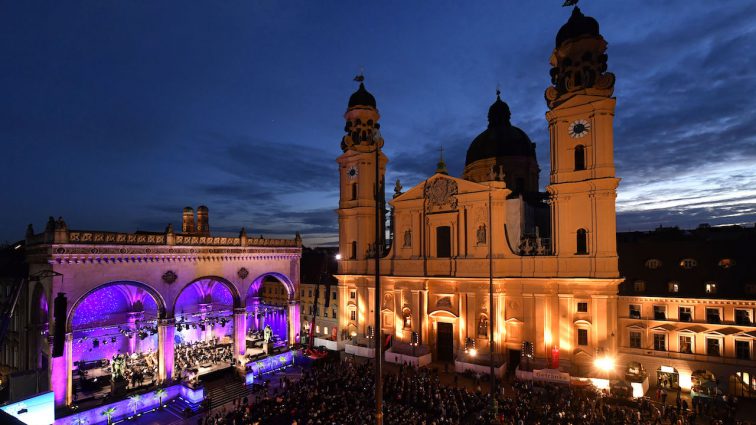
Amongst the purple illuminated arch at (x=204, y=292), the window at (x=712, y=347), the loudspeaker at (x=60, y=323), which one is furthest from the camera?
the purple illuminated arch at (x=204, y=292)

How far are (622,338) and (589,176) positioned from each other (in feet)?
38.5

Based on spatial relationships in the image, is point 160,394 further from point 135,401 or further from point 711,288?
point 711,288

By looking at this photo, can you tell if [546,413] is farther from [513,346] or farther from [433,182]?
[433,182]

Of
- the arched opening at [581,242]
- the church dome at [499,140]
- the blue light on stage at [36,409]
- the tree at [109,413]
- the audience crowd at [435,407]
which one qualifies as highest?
the church dome at [499,140]

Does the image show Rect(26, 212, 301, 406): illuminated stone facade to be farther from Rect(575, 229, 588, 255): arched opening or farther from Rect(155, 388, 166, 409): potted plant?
Rect(575, 229, 588, 255): arched opening

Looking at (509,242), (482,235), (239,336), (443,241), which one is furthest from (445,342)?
(239,336)

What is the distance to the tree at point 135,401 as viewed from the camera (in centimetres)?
2502

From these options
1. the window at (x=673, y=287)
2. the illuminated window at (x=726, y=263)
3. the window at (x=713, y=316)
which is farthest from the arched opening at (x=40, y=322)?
the illuminated window at (x=726, y=263)

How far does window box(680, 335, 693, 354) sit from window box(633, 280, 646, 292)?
12.5 ft

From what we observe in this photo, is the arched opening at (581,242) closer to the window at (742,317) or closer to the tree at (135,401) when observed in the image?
the window at (742,317)

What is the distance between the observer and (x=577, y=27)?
29906 mm

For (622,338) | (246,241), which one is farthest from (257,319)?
(622,338)

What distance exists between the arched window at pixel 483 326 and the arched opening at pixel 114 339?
75.4 feet

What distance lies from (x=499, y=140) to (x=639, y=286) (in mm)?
18198
